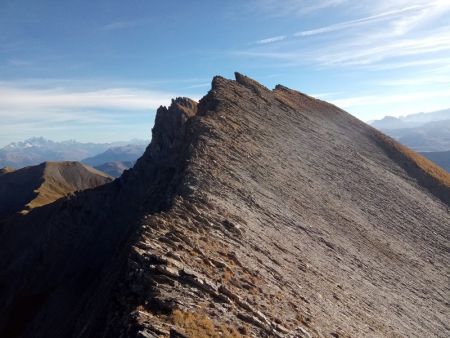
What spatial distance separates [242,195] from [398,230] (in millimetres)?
24359

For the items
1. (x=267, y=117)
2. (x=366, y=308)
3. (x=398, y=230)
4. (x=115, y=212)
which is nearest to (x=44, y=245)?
(x=115, y=212)

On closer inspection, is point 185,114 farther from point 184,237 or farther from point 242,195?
point 184,237

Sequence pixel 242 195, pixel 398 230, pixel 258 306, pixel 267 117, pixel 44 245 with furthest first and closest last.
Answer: pixel 44 245, pixel 267 117, pixel 398 230, pixel 242 195, pixel 258 306

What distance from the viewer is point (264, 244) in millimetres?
31953

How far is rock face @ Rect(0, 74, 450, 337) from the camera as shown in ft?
72.6

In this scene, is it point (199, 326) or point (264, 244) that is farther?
point (264, 244)

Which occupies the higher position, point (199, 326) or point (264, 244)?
point (264, 244)

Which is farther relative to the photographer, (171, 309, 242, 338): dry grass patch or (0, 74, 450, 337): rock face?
(0, 74, 450, 337): rock face

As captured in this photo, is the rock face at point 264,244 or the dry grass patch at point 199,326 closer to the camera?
the dry grass patch at point 199,326

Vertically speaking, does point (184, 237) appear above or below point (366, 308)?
above

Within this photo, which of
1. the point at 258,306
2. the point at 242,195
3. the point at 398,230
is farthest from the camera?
the point at 398,230

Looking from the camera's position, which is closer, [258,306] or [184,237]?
[258,306]

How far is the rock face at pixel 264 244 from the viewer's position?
22.1m

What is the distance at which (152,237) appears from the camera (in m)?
25.2
